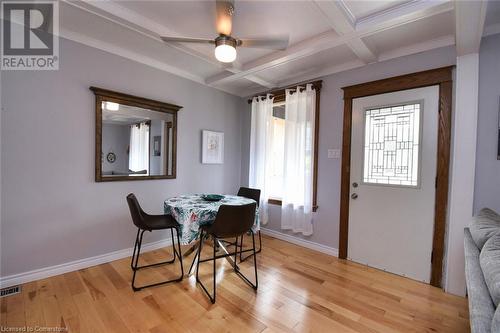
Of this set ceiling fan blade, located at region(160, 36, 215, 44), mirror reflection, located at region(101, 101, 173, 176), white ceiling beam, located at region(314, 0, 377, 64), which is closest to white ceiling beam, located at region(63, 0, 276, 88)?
ceiling fan blade, located at region(160, 36, 215, 44)

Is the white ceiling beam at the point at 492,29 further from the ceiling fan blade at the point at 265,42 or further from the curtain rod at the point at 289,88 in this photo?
the ceiling fan blade at the point at 265,42

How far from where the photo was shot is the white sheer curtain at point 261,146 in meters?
3.78

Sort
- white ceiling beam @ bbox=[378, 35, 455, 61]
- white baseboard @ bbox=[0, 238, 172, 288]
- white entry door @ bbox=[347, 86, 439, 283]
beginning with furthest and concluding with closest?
1. white entry door @ bbox=[347, 86, 439, 283]
2. white ceiling beam @ bbox=[378, 35, 455, 61]
3. white baseboard @ bbox=[0, 238, 172, 288]

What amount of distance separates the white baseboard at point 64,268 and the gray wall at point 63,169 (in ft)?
0.15

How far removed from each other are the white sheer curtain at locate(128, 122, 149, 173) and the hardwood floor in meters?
1.19

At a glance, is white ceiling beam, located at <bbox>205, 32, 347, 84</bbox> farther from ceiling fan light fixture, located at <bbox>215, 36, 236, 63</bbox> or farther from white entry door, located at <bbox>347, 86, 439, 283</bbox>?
ceiling fan light fixture, located at <bbox>215, 36, 236, 63</bbox>

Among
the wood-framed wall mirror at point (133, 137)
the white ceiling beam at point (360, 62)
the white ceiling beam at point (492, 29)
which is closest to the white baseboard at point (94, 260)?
the wood-framed wall mirror at point (133, 137)

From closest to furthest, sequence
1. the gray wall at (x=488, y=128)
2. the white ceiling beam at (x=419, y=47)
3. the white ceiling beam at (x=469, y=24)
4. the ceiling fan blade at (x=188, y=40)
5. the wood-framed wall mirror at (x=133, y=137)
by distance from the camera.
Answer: the white ceiling beam at (x=469, y=24) < the ceiling fan blade at (x=188, y=40) < the gray wall at (x=488, y=128) < the white ceiling beam at (x=419, y=47) < the wood-framed wall mirror at (x=133, y=137)

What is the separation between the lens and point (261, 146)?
151 inches

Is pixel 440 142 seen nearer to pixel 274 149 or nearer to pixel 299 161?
pixel 299 161

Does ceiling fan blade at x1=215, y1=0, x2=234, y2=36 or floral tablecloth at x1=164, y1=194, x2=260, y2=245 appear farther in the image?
floral tablecloth at x1=164, y1=194, x2=260, y2=245

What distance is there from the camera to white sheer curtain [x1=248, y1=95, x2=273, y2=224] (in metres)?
3.78

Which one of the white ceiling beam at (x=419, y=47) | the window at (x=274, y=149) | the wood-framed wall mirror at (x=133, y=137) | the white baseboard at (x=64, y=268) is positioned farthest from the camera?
the window at (x=274, y=149)

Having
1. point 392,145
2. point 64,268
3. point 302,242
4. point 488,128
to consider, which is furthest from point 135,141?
point 488,128
